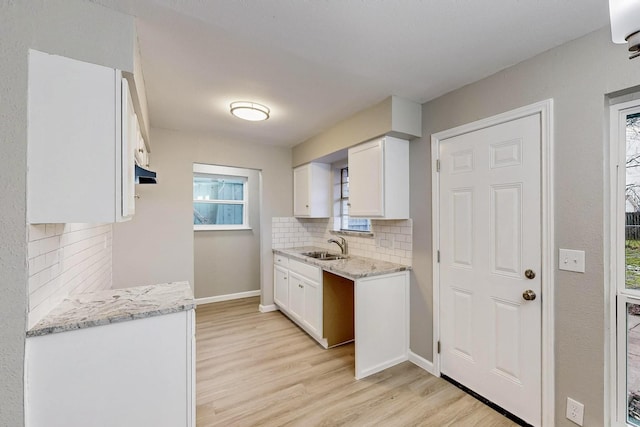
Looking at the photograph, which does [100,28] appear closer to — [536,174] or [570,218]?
[536,174]

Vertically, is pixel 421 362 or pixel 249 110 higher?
pixel 249 110

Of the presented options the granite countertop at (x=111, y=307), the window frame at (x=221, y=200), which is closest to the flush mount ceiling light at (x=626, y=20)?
the granite countertop at (x=111, y=307)

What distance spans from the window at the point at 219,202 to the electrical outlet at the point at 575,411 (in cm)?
430

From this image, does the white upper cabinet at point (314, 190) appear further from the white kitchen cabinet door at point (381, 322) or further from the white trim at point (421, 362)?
the white trim at point (421, 362)

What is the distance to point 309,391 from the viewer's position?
2164mm

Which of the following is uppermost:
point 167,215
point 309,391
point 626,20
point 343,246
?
point 626,20

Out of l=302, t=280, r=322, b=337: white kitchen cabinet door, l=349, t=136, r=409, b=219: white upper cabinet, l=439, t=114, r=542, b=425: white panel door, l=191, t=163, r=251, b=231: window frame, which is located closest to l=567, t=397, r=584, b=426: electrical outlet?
l=439, t=114, r=542, b=425: white panel door

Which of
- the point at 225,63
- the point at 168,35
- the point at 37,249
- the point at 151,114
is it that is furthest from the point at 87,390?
the point at 151,114

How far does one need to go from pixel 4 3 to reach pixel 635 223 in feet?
10.2

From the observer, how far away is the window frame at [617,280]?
4.94ft

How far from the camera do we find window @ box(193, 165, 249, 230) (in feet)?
14.8

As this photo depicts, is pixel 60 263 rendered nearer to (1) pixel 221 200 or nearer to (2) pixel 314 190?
(2) pixel 314 190

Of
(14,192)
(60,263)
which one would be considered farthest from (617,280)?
(60,263)

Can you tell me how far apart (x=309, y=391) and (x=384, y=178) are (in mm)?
1894
